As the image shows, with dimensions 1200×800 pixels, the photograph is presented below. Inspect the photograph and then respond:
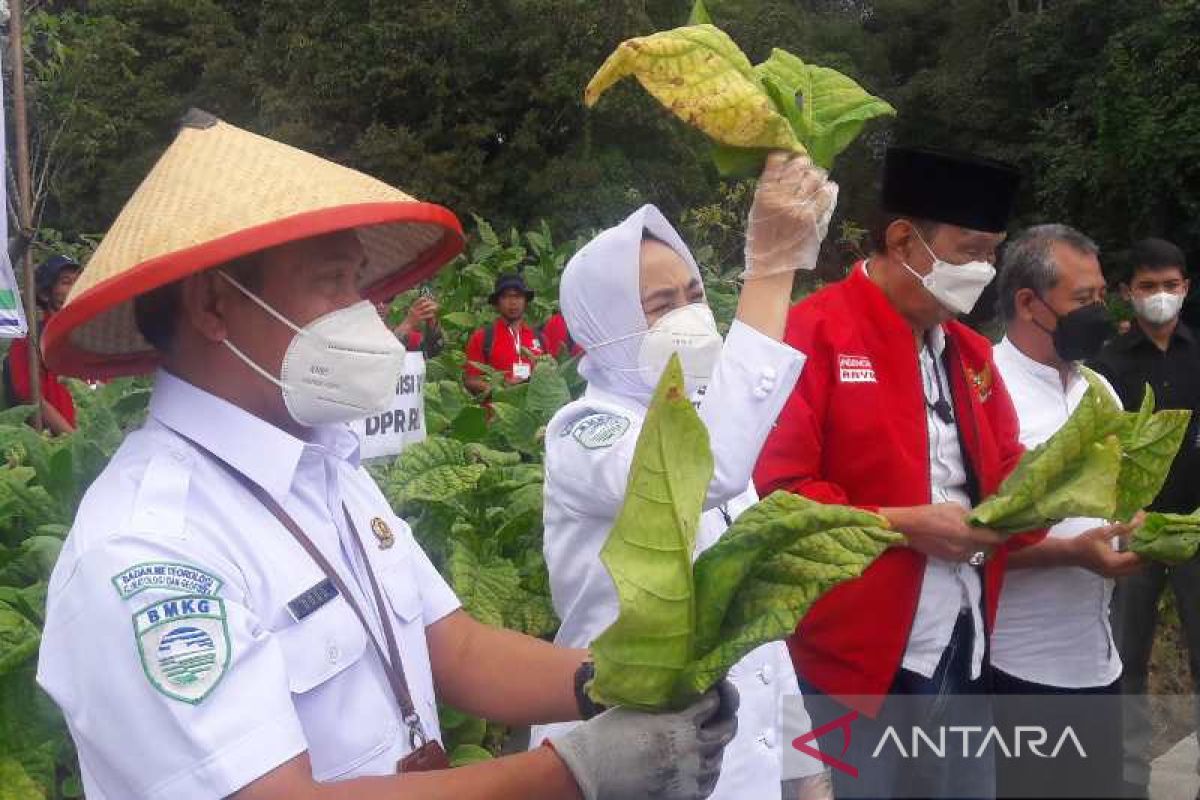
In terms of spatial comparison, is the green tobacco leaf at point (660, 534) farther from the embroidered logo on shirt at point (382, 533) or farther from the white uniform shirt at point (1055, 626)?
the white uniform shirt at point (1055, 626)

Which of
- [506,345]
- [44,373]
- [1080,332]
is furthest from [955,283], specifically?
[506,345]

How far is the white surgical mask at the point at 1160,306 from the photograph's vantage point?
16.1 ft

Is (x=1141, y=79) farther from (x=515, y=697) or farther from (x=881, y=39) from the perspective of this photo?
(x=515, y=697)

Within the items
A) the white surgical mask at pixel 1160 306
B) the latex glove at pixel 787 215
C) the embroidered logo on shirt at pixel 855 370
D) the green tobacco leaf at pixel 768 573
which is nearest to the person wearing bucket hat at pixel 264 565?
the green tobacco leaf at pixel 768 573

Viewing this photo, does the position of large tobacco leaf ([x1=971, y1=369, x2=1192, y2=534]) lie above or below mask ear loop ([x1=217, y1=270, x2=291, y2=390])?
below

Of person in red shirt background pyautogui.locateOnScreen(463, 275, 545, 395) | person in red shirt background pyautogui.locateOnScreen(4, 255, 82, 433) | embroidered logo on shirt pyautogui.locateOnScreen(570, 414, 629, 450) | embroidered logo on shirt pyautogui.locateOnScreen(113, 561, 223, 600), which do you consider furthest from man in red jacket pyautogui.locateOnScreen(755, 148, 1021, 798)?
person in red shirt background pyautogui.locateOnScreen(463, 275, 545, 395)

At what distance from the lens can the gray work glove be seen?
5.23ft

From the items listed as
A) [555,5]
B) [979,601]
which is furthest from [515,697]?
[555,5]

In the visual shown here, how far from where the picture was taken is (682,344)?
2.61 m

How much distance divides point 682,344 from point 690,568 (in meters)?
1.11

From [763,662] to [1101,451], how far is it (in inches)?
28.7

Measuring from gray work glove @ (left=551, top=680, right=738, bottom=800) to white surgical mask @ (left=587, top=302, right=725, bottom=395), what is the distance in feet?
3.42

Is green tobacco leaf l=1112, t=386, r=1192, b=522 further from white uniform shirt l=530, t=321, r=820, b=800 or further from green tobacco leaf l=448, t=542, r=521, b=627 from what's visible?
green tobacco leaf l=448, t=542, r=521, b=627

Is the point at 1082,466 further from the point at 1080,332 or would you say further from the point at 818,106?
the point at 1080,332
